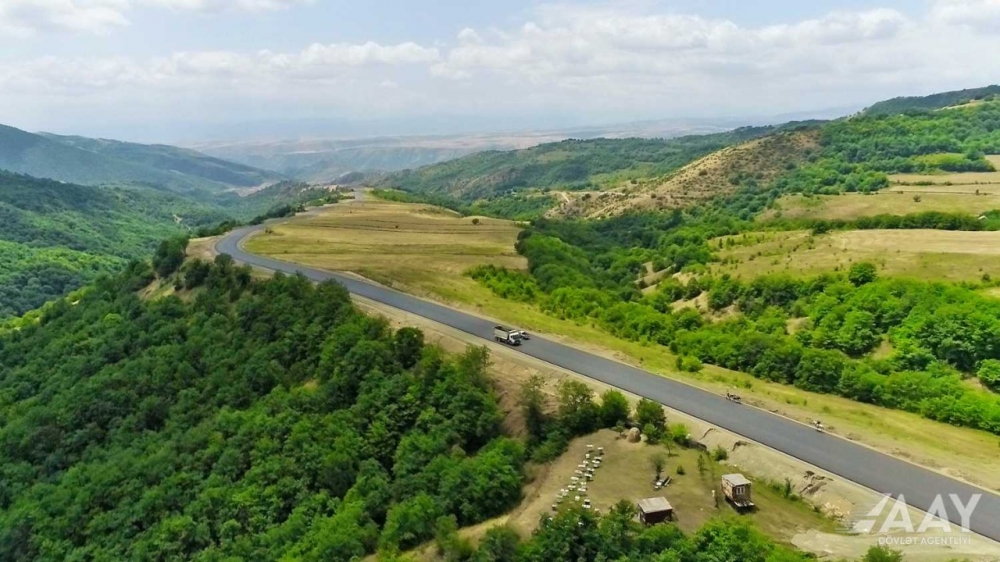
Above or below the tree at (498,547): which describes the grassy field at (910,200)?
above

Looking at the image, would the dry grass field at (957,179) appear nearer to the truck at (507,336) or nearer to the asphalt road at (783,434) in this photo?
the asphalt road at (783,434)

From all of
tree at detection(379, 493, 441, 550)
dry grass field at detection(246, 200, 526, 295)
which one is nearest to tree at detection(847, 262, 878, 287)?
dry grass field at detection(246, 200, 526, 295)

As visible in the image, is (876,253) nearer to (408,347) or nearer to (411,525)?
(408,347)

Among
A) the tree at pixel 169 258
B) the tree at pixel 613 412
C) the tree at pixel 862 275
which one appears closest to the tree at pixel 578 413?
the tree at pixel 613 412

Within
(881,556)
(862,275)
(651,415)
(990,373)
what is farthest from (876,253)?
(881,556)

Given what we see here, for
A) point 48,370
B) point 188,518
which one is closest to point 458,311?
point 188,518

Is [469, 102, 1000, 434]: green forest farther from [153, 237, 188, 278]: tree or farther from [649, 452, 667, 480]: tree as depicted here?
[153, 237, 188, 278]: tree
